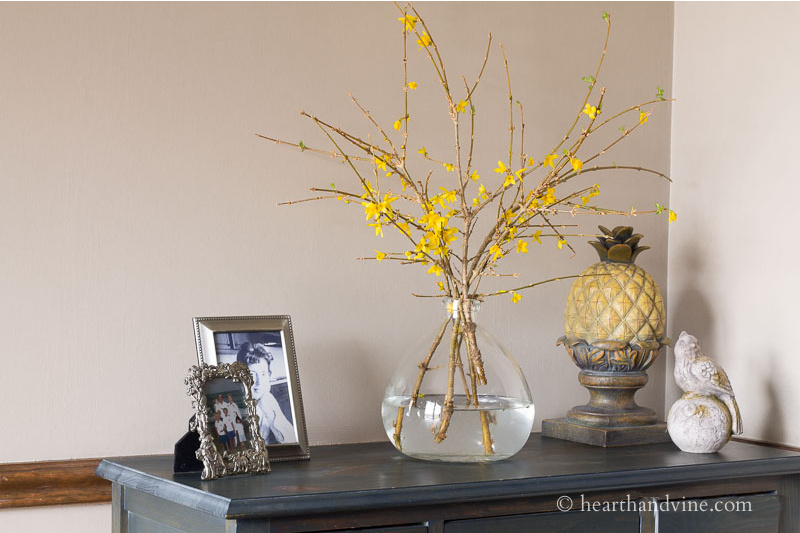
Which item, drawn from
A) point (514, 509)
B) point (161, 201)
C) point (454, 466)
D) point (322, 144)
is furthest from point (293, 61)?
point (514, 509)

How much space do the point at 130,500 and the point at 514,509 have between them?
0.62 meters

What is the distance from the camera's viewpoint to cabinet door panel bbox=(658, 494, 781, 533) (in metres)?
1.47

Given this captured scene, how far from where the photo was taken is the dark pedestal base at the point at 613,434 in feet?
5.53

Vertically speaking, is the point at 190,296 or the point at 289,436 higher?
the point at 190,296

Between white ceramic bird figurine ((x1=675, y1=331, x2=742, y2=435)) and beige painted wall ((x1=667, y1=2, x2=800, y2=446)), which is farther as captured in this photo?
beige painted wall ((x1=667, y1=2, x2=800, y2=446))

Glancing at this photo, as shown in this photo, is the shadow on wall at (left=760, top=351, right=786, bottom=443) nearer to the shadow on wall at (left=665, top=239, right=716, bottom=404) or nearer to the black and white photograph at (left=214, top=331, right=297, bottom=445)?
the shadow on wall at (left=665, top=239, right=716, bottom=404)

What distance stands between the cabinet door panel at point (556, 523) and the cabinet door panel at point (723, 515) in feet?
0.23

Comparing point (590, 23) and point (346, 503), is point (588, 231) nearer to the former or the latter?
point (590, 23)

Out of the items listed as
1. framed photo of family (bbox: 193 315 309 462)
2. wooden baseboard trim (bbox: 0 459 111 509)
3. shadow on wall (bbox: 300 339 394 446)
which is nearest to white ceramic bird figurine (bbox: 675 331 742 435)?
shadow on wall (bbox: 300 339 394 446)

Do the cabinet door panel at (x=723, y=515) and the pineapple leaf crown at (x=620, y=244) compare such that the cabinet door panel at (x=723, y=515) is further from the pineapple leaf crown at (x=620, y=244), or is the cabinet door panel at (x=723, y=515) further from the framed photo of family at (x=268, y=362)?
the framed photo of family at (x=268, y=362)

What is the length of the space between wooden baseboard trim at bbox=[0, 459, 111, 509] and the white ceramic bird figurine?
106 cm

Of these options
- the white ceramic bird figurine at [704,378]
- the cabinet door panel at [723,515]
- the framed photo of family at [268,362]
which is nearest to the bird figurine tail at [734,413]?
the white ceramic bird figurine at [704,378]

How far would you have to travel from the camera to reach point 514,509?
1.36 metres

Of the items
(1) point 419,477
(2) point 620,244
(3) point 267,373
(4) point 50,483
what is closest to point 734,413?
(2) point 620,244
